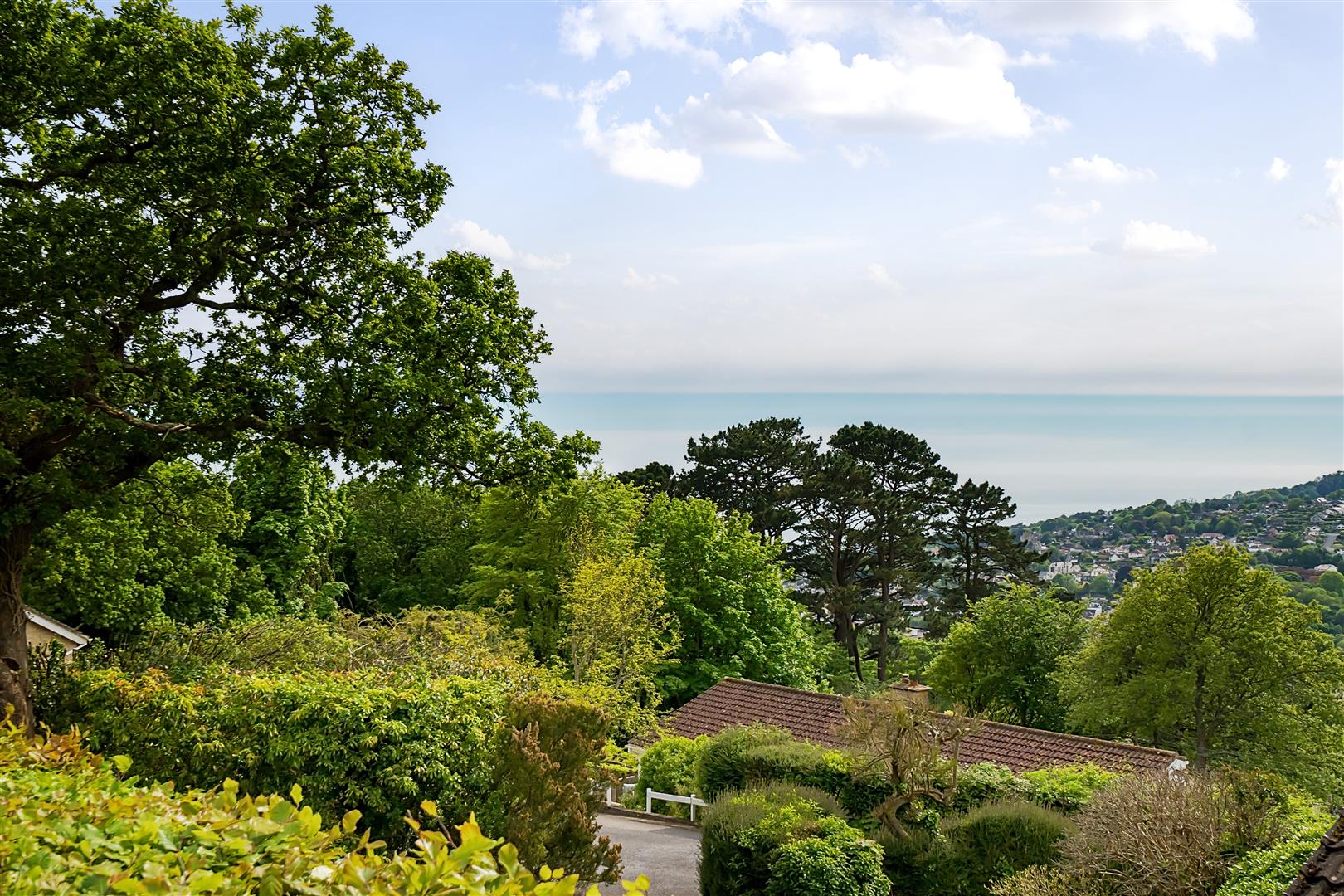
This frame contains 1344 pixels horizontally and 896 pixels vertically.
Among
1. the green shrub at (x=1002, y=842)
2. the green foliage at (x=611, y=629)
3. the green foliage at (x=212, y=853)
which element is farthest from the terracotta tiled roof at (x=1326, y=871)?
the green foliage at (x=611, y=629)

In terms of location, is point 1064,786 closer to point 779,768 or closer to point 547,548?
point 779,768

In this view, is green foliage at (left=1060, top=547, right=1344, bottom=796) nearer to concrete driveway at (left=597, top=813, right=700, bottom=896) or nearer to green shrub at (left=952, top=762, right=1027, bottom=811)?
green shrub at (left=952, top=762, right=1027, bottom=811)

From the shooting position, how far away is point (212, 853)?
3.15 metres

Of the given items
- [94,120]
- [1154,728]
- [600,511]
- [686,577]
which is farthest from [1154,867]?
[686,577]

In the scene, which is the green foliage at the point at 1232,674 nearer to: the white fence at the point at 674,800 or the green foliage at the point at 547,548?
the white fence at the point at 674,800

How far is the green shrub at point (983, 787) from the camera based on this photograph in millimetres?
15141

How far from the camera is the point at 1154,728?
26.9 metres

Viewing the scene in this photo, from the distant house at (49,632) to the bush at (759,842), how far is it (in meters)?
13.2

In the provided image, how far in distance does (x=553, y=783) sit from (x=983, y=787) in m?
8.77

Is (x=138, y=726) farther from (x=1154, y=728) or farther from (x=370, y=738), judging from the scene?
(x=1154, y=728)

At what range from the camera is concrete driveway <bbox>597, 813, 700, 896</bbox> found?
1372cm

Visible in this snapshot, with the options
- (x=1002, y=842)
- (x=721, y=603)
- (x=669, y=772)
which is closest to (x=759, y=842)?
(x=1002, y=842)

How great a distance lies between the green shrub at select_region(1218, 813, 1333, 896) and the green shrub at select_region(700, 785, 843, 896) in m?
4.95

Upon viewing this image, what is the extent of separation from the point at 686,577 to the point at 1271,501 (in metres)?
49.8
